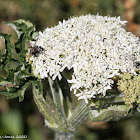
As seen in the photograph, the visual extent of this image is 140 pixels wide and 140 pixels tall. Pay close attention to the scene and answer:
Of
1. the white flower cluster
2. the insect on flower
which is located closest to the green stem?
the white flower cluster

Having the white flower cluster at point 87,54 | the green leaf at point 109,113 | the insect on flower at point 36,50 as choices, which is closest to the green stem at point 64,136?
the green leaf at point 109,113

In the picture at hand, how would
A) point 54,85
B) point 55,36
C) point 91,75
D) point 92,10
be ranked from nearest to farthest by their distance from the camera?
point 91,75
point 55,36
point 54,85
point 92,10

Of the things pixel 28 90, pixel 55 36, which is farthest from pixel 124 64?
pixel 28 90

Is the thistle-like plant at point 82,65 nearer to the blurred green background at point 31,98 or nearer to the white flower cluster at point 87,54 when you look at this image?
the white flower cluster at point 87,54

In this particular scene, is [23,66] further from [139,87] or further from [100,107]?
[139,87]

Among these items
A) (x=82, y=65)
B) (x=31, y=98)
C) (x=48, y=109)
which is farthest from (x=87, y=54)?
(x=31, y=98)

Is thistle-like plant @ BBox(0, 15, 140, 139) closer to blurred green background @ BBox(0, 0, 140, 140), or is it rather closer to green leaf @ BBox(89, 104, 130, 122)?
green leaf @ BBox(89, 104, 130, 122)

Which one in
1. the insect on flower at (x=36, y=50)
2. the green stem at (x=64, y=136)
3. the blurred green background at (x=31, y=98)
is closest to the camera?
the insect on flower at (x=36, y=50)
